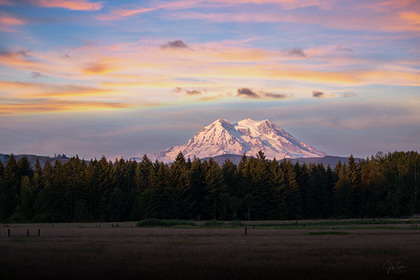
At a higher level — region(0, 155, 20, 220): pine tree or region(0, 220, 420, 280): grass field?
region(0, 155, 20, 220): pine tree

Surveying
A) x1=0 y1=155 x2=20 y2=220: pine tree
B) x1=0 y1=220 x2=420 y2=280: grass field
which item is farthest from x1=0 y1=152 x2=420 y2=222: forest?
x1=0 y1=220 x2=420 y2=280: grass field

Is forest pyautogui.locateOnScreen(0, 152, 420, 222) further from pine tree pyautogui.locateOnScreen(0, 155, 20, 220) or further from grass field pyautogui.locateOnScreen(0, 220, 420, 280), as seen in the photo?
grass field pyautogui.locateOnScreen(0, 220, 420, 280)

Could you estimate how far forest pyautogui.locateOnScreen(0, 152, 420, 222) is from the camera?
112 m

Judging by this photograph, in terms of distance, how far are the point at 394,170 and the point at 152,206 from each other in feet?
186

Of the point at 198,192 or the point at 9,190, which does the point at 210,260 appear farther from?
the point at 9,190

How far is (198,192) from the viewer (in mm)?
116062

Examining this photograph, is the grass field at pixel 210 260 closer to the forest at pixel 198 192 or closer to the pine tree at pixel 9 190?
the forest at pixel 198 192

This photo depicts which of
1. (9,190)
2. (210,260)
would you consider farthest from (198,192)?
(210,260)

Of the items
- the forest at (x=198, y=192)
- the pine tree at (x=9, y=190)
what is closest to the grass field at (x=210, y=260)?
the forest at (x=198, y=192)

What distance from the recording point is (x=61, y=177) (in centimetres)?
11462

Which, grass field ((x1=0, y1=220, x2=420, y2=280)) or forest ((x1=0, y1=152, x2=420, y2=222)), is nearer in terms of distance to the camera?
grass field ((x1=0, y1=220, x2=420, y2=280))

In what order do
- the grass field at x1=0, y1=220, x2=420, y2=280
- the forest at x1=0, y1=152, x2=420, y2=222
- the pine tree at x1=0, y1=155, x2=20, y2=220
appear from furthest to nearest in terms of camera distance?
the pine tree at x1=0, y1=155, x2=20, y2=220, the forest at x1=0, y1=152, x2=420, y2=222, the grass field at x1=0, y1=220, x2=420, y2=280

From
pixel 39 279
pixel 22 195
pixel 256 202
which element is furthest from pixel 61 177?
pixel 39 279

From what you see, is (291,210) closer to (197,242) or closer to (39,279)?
(197,242)
